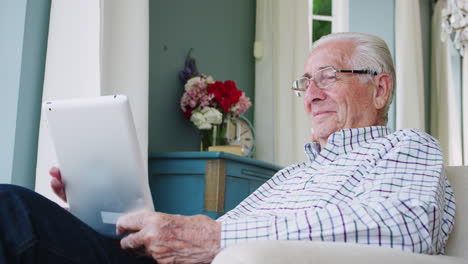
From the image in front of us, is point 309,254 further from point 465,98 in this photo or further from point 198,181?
point 465,98

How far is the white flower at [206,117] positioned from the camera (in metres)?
3.09

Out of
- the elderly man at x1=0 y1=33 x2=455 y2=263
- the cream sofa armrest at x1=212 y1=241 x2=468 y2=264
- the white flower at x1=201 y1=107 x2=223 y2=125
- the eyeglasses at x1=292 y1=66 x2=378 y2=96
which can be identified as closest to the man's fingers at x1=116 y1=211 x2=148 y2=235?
the elderly man at x1=0 y1=33 x2=455 y2=263

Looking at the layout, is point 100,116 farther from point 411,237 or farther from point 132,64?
point 132,64

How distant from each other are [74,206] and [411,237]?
32.0 inches

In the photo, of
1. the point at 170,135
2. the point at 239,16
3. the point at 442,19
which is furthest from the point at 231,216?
the point at 442,19

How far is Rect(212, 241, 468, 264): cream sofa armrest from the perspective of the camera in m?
0.93

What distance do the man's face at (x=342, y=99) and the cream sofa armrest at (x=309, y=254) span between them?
81cm

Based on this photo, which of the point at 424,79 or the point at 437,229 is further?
the point at 424,79

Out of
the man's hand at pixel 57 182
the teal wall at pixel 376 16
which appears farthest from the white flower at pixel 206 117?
the teal wall at pixel 376 16

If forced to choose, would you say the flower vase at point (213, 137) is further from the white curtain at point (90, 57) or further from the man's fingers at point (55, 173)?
the man's fingers at point (55, 173)

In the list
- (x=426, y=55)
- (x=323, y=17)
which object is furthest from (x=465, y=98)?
(x=323, y=17)

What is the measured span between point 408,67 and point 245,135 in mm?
1947

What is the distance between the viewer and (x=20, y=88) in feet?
7.28

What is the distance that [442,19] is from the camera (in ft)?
16.9
